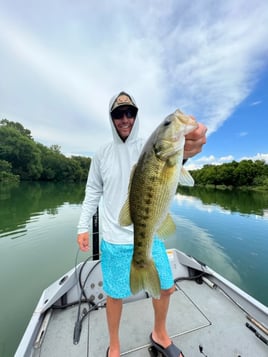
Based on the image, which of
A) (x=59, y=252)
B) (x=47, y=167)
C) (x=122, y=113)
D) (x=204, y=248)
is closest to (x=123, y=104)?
(x=122, y=113)

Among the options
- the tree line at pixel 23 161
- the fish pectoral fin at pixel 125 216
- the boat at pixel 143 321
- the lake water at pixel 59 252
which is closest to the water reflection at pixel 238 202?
the lake water at pixel 59 252

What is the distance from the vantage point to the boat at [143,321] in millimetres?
1802

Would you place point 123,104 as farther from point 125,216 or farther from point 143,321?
point 143,321

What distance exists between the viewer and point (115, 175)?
1.56 meters

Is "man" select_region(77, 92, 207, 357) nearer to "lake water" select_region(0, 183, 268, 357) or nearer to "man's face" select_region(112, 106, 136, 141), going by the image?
"man's face" select_region(112, 106, 136, 141)

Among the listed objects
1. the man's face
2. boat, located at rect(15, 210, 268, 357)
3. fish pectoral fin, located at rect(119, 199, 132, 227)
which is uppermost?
the man's face

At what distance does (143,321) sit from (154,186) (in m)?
1.87

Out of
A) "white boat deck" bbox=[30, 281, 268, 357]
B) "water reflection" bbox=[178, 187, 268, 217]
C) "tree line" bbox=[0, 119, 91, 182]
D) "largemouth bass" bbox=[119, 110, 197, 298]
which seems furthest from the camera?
"tree line" bbox=[0, 119, 91, 182]

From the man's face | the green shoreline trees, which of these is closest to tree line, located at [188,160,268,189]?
the green shoreline trees

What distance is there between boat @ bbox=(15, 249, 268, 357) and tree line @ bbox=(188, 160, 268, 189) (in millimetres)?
46385

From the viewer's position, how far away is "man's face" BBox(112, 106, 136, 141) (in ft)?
5.48

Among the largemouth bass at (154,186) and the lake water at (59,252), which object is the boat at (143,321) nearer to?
the lake water at (59,252)

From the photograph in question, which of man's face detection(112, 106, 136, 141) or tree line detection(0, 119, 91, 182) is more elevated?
tree line detection(0, 119, 91, 182)

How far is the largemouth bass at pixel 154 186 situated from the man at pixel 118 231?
0.21 meters
